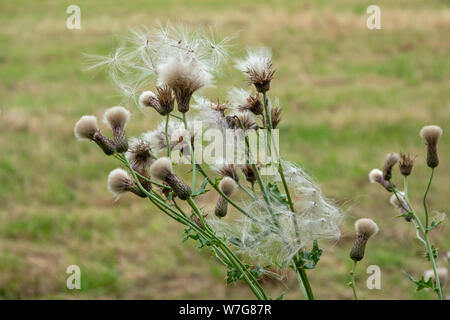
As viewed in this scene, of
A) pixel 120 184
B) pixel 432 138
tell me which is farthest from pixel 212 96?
pixel 120 184

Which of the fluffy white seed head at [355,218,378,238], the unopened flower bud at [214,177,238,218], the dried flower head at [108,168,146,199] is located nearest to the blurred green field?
the fluffy white seed head at [355,218,378,238]

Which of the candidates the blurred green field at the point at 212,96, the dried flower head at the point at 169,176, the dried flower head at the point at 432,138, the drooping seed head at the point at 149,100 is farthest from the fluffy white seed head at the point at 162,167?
the dried flower head at the point at 432,138

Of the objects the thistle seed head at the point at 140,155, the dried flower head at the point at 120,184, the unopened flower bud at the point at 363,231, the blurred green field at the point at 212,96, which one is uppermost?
the blurred green field at the point at 212,96

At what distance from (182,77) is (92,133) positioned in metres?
0.13

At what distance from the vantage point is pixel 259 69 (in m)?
0.79

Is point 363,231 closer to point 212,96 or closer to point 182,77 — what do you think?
point 182,77

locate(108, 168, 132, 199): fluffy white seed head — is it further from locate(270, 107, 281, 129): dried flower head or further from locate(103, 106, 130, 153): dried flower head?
locate(270, 107, 281, 129): dried flower head

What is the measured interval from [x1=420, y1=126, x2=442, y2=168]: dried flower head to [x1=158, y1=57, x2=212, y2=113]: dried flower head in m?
0.33

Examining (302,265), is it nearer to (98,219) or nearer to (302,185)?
(302,185)

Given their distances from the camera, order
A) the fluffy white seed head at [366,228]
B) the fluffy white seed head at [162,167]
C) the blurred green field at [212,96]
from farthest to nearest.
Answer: the blurred green field at [212,96], the fluffy white seed head at [366,228], the fluffy white seed head at [162,167]

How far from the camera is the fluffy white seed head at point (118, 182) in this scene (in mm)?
713

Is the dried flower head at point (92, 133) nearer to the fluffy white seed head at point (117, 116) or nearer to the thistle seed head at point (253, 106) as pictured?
the fluffy white seed head at point (117, 116)
